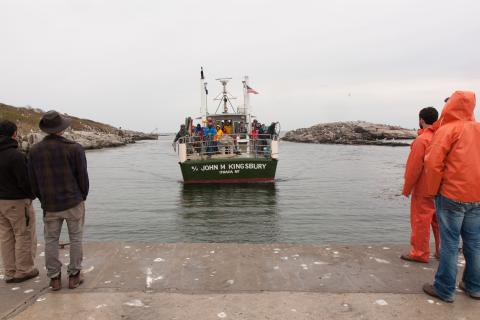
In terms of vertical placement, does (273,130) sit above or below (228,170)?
above

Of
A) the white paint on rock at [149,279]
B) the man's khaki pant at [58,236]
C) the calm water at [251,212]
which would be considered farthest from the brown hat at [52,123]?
the calm water at [251,212]

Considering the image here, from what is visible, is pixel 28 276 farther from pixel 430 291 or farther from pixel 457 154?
pixel 457 154

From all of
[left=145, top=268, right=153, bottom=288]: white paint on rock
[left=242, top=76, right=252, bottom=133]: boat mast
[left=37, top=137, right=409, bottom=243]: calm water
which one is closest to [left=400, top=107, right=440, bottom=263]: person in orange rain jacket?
[left=145, top=268, right=153, bottom=288]: white paint on rock

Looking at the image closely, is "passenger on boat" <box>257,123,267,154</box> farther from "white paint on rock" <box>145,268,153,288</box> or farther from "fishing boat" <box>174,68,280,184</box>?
"white paint on rock" <box>145,268,153,288</box>

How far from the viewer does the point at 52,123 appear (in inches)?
157

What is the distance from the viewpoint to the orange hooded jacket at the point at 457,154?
3.58 meters

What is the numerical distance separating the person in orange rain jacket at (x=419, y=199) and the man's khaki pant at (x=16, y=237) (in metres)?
4.77

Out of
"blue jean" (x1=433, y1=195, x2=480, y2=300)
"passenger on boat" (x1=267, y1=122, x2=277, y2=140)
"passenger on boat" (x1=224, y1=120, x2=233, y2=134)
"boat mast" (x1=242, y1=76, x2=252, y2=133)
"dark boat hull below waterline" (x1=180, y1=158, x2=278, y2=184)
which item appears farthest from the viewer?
"boat mast" (x1=242, y1=76, x2=252, y2=133)

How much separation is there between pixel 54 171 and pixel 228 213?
8856 millimetres

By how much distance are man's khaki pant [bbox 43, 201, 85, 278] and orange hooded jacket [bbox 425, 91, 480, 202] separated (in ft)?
12.6

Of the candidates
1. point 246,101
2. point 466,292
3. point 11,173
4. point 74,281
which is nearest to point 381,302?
point 466,292

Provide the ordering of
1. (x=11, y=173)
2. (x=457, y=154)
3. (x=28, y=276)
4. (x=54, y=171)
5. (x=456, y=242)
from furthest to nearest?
(x=28, y=276) → (x=11, y=173) → (x=54, y=171) → (x=456, y=242) → (x=457, y=154)

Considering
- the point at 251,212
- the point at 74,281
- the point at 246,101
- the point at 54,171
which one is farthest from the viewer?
the point at 246,101

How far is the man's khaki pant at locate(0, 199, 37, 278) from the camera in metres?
4.27
